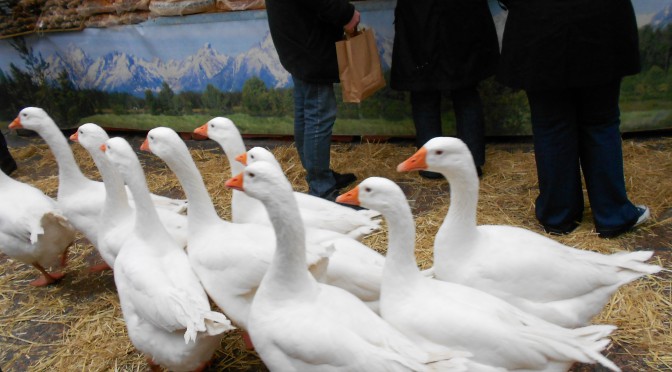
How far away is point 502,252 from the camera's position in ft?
7.50

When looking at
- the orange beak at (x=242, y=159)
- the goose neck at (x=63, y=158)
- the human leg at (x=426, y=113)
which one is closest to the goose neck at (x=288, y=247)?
the orange beak at (x=242, y=159)

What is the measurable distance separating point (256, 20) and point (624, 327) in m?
4.29

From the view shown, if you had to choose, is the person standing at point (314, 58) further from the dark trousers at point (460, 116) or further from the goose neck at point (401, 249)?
the goose neck at point (401, 249)

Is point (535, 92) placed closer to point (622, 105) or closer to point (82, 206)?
point (622, 105)

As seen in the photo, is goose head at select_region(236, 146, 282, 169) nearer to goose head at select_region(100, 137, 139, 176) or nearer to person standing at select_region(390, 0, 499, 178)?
goose head at select_region(100, 137, 139, 176)

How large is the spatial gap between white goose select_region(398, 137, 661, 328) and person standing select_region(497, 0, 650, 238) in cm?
100

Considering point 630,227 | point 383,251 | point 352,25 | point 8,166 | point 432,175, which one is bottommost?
point 8,166

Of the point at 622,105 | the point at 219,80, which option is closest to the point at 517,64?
the point at 622,105

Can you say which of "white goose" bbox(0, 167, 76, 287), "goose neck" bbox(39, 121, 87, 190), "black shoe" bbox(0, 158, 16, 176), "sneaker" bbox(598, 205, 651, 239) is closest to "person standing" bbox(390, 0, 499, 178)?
"sneaker" bbox(598, 205, 651, 239)

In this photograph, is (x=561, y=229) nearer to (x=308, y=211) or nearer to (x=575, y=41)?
(x=575, y=41)

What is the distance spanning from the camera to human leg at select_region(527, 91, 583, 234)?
3100 mm

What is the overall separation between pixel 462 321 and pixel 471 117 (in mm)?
2630

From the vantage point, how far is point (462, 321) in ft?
6.14

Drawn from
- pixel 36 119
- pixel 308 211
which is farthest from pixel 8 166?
pixel 308 211
